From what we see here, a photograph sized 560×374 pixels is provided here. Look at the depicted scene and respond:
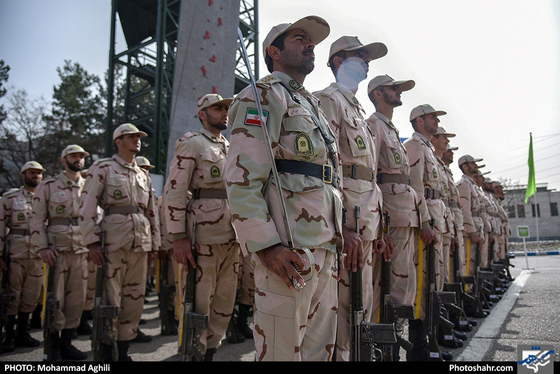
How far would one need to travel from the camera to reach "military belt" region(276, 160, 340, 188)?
2.03 meters

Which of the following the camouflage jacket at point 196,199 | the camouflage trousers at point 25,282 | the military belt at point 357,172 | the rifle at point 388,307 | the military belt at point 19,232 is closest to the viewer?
the military belt at point 357,172

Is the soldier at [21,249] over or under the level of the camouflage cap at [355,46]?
under

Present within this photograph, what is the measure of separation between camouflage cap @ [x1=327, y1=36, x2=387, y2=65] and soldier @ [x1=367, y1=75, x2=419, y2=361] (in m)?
0.54

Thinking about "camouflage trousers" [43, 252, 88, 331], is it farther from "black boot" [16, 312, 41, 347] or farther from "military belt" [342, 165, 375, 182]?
"military belt" [342, 165, 375, 182]

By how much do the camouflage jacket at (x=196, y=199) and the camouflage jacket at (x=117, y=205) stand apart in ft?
2.41

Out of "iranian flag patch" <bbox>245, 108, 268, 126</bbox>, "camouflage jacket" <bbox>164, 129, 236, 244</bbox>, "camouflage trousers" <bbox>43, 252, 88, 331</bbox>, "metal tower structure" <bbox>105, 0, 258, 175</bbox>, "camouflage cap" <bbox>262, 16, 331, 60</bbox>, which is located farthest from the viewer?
"metal tower structure" <bbox>105, 0, 258, 175</bbox>

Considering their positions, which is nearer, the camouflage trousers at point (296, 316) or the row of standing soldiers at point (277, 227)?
the camouflage trousers at point (296, 316)

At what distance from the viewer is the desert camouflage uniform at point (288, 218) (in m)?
1.82

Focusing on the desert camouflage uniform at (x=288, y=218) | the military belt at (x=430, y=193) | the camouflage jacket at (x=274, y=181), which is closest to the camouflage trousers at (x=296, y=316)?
the desert camouflage uniform at (x=288, y=218)

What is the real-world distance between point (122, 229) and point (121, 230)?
0.01 meters

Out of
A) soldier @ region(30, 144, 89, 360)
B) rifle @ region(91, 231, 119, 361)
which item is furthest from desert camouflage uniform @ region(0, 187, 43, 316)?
rifle @ region(91, 231, 119, 361)

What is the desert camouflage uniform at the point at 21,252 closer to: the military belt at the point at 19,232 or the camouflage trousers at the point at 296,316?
the military belt at the point at 19,232

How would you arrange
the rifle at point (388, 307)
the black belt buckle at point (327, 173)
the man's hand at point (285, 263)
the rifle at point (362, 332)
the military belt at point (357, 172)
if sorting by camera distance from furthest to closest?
the rifle at point (388, 307) < the military belt at point (357, 172) < the rifle at point (362, 332) < the black belt buckle at point (327, 173) < the man's hand at point (285, 263)

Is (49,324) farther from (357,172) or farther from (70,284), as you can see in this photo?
(357,172)
